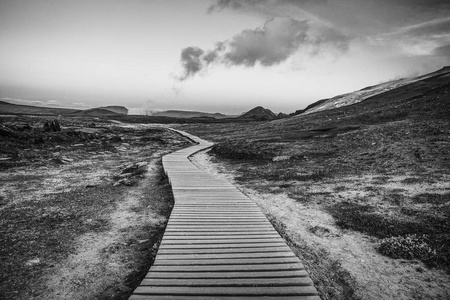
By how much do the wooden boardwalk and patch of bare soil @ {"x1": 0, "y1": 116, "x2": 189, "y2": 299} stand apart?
45.8 inches

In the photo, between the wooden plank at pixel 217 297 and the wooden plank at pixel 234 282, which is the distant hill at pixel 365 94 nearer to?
the wooden plank at pixel 234 282

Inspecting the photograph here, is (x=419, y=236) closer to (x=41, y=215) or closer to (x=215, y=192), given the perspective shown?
(x=215, y=192)

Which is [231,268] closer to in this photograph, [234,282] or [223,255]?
[234,282]

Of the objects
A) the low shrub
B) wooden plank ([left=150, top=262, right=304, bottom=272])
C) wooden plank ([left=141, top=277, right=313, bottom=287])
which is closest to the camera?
wooden plank ([left=141, top=277, right=313, bottom=287])

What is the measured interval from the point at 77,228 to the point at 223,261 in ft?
20.6

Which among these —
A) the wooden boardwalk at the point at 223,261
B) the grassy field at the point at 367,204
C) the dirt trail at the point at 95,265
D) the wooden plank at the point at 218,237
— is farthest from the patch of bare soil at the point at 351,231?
the dirt trail at the point at 95,265

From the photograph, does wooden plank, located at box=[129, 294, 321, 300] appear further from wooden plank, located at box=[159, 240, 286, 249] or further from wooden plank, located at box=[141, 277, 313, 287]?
wooden plank, located at box=[159, 240, 286, 249]

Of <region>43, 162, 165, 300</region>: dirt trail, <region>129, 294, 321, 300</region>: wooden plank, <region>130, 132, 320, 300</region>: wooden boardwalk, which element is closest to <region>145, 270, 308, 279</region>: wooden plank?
<region>130, 132, 320, 300</region>: wooden boardwalk

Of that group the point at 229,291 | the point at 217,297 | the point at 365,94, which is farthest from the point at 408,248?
the point at 365,94

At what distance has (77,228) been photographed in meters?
9.20

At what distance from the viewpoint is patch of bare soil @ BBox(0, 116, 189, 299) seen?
613cm

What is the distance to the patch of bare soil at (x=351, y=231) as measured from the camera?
581 centimetres

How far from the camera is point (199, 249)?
645 centimetres

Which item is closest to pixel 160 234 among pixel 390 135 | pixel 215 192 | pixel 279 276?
pixel 215 192
